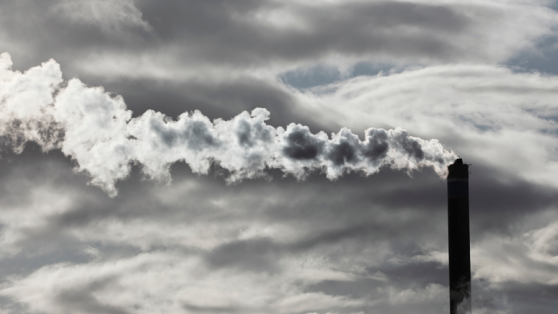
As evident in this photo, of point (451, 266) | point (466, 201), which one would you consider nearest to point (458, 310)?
point (451, 266)

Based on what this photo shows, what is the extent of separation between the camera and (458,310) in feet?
252

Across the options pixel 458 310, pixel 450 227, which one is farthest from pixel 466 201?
pixel 458 310

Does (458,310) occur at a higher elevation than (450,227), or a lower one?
lower

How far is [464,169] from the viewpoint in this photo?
260 feet

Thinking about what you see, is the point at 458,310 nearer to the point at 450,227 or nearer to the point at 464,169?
the point at 450,227

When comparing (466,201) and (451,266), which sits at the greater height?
(466,201)

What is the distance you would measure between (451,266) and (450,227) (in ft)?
12.8

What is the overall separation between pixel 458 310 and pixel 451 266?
4463mm

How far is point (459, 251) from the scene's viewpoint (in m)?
76.6

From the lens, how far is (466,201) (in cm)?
7756

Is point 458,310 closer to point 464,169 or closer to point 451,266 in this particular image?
point 451,266

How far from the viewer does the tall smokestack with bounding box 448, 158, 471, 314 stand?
76.2 metres

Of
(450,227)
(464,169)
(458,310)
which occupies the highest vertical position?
(464,169)

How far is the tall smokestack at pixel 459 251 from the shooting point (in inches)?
3002
